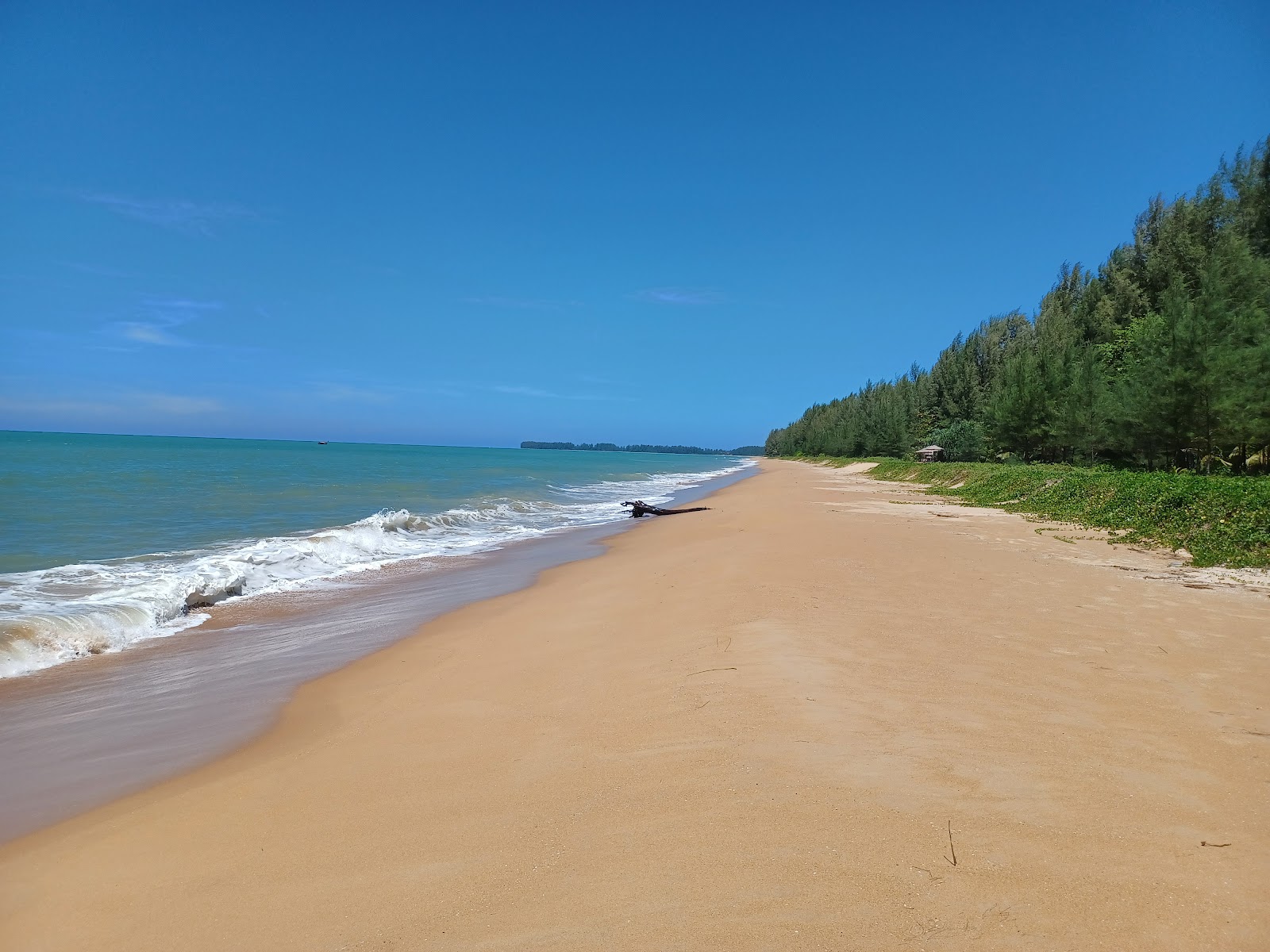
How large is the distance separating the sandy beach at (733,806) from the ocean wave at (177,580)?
144 inches

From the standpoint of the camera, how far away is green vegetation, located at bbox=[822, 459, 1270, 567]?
10.0 meters

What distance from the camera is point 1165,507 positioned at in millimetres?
12500

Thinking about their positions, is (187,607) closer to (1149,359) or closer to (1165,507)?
(1165,507)

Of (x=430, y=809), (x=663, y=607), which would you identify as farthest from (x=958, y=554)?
(x=430, y=809)

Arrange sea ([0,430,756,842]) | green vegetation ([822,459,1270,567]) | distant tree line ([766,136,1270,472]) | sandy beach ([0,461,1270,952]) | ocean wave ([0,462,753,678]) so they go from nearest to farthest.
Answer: sandy beach ([0,461,1270,952]) < sea ([0,430,756,842]) < ocean wave ([0,462,753,678]) < green vegetation ([822,459,1270,567]) < distant tree line ([766,136,1270,472])

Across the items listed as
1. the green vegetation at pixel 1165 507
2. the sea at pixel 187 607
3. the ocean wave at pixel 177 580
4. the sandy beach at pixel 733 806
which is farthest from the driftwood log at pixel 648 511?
the sandy beach at pixel 733 806

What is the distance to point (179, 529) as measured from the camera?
1623 centimetres

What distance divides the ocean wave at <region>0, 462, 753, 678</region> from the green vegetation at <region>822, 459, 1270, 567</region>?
13.3 metres

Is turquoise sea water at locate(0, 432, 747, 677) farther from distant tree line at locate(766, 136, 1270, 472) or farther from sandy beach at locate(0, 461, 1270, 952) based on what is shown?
distant tree line at locate(766, 136, 1270, 472)

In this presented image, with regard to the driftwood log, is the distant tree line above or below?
above

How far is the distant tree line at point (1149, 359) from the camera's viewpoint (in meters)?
21.0

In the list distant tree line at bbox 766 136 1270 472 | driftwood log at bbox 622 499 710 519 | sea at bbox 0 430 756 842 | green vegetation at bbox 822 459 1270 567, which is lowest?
sea at bbox 0 430 756 842

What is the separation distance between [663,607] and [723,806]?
173 inches

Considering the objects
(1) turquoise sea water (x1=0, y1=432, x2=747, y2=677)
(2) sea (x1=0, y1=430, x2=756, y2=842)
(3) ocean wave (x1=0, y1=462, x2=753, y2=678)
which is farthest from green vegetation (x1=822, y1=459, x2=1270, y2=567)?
(3) ocean wave (x1=0, y1=462, x2=753, y2=678)
